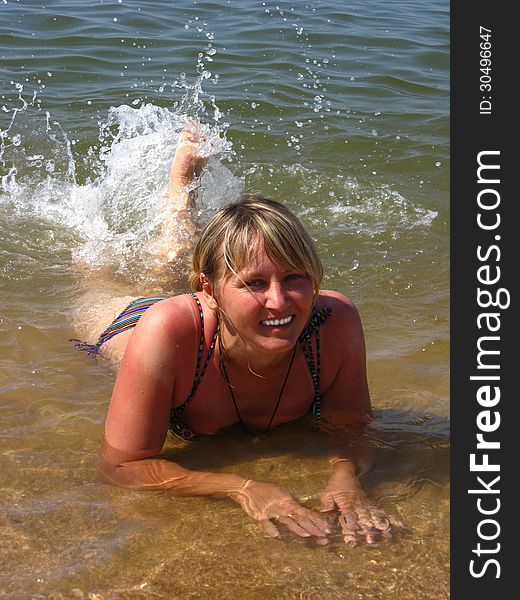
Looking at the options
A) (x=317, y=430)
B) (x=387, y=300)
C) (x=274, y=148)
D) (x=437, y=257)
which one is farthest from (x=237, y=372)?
(x=274, y=148)

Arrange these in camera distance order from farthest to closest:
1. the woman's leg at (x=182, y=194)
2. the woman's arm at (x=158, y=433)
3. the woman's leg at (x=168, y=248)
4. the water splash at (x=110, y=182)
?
the water splash at (x=110, y=182) → the woman's leg at (x=182, y=194) → the woman's leg at (x=168, y=248) → the woman's arm at (x=158, y=433)

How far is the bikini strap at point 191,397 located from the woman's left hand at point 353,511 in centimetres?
63

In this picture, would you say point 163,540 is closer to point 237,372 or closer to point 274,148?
point 237,372

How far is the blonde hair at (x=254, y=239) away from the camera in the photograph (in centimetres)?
314

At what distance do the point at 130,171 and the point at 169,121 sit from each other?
20.0 inches

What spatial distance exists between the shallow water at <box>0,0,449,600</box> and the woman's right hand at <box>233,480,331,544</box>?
0.16 ft

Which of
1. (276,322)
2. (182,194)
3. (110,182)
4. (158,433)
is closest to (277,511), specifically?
(158,433)

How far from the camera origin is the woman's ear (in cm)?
333

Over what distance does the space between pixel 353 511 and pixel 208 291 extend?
94 centimetres

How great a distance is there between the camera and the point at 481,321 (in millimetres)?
3338

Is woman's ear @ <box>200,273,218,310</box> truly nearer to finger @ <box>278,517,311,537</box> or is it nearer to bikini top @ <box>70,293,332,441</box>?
bikini top @ <box>70,293,332,441</box>

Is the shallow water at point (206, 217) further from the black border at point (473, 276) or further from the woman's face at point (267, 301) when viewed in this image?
the woman's face at point (267, 301)

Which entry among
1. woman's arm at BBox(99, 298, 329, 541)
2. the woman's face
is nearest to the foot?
woman's arm at BBox(99, 298, 329, 541)

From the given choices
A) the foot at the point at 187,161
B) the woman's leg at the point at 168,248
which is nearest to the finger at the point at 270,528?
the woman's leg at the point at 168,248
